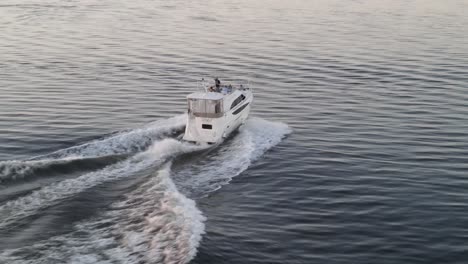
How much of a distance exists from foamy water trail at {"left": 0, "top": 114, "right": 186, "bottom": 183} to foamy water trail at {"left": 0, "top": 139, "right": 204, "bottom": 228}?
1.28 m

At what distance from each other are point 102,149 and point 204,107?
7.36m

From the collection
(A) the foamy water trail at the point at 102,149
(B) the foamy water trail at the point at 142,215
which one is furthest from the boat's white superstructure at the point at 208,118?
(A) the foamy water trail at the point at 102,149

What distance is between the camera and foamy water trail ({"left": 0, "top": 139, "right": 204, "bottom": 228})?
24.4 m

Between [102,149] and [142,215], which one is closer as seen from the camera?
[142,215]

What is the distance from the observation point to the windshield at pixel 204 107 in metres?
37.0

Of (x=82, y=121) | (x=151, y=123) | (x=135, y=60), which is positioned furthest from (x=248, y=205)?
(x=135, y=60)

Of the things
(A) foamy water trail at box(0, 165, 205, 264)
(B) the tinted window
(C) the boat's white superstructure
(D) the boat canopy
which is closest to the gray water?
(A) foamy water trail at box(0, 165, 205, 264)

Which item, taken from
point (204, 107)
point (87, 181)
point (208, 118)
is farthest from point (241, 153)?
point (87, 181)

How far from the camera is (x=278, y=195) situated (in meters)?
29.6

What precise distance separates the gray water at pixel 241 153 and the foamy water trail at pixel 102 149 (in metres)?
0.16

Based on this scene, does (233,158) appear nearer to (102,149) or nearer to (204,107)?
(204,107)

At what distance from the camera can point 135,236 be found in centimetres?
2298

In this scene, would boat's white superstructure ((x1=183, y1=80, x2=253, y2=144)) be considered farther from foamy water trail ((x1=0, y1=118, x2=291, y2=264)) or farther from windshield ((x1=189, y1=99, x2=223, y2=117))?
foamy water trail ((x1=0, y1=118, x2=291, y2=264))

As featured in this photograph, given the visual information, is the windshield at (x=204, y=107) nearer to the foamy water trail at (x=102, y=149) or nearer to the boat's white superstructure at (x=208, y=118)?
the boat's white superstructure at (x=208, y=118)
